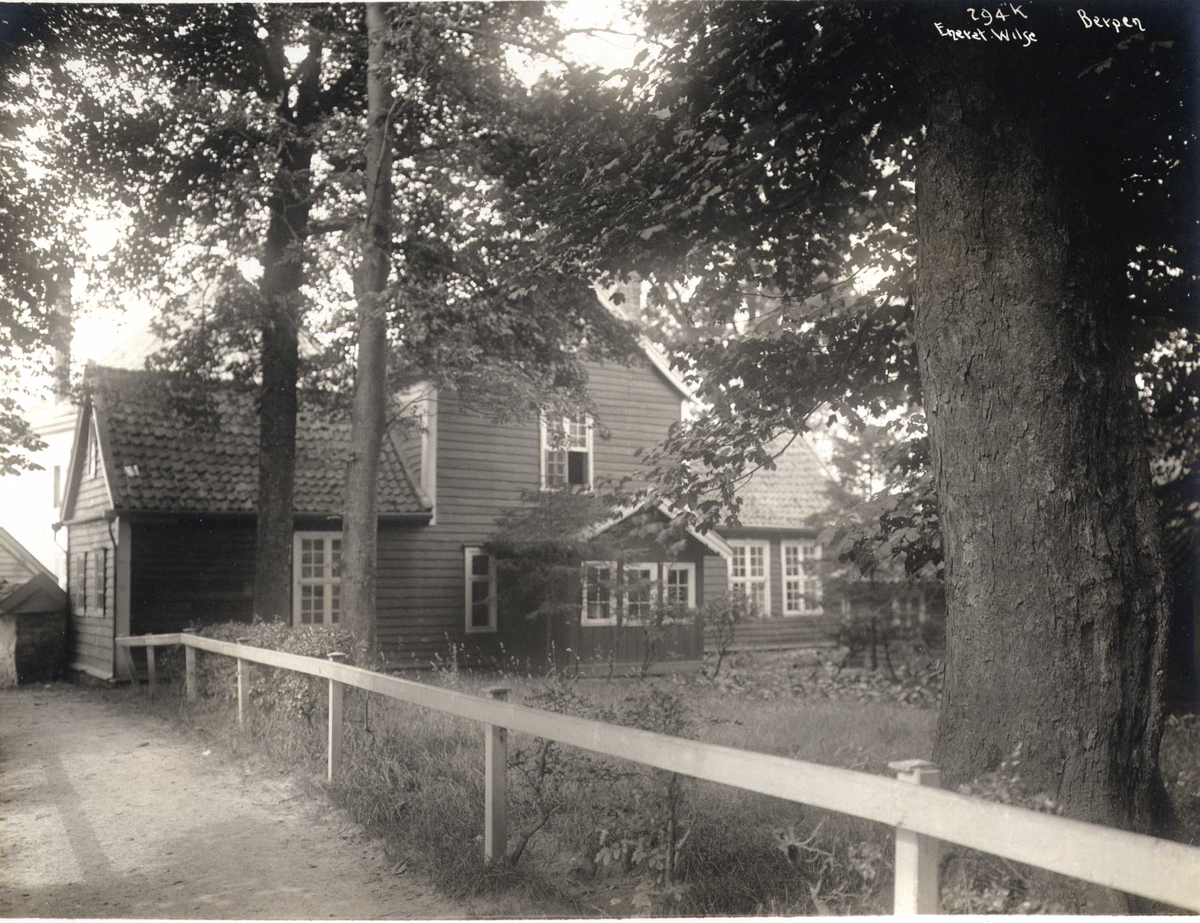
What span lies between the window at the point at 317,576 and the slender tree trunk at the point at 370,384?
7349mm

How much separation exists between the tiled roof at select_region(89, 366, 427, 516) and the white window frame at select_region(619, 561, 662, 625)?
13.7 feet

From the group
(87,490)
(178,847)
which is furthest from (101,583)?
(178,847)

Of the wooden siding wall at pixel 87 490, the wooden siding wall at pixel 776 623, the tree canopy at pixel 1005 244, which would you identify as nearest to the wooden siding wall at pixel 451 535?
the wooden siding wall at pixel 87 490

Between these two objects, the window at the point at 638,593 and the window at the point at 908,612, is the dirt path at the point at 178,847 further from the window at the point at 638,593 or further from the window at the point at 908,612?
the window at the point at 908,612

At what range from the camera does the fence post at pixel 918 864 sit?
125 inches

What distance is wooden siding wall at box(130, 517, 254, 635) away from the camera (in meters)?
17.5

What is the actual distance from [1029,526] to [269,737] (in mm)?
7053

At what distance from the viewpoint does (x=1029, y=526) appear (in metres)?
4.49

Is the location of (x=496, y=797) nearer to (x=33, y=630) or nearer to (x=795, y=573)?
(x=33, y=630)

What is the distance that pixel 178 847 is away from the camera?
617 cm

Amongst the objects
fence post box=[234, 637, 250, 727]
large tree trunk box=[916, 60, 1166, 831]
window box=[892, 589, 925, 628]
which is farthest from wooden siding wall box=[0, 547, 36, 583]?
large tree trunk box=[916, 60, 1166, 831]

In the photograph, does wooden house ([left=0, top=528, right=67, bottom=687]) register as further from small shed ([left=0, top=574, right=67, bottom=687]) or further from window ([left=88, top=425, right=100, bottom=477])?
window ([left=88, top=425, right=100, bottom=477])

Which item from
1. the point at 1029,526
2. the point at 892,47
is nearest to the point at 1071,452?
the point at 1029,526

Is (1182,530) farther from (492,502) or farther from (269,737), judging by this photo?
(492,502)
